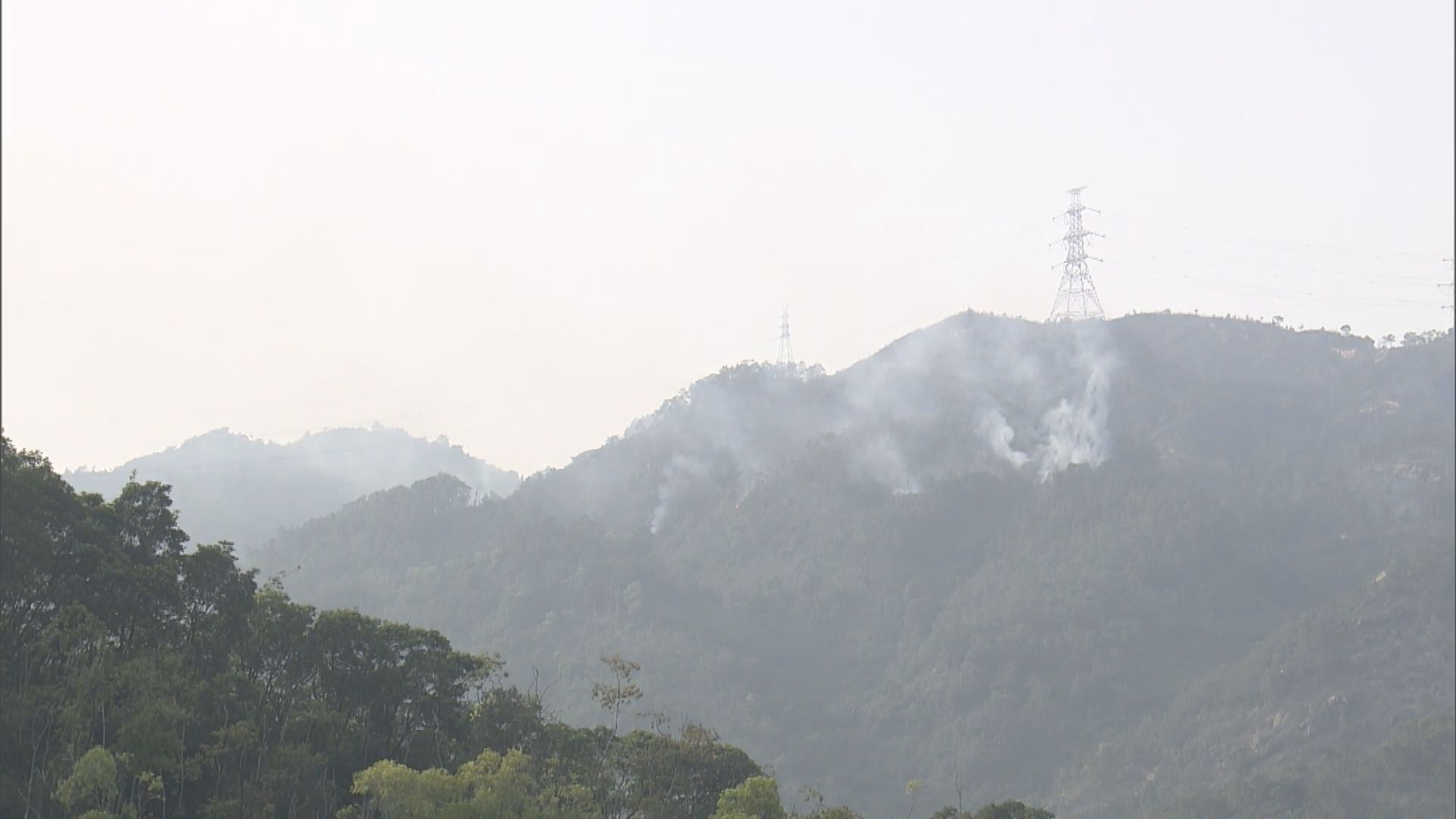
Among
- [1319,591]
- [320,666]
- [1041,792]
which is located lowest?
[1041,792]

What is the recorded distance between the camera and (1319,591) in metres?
177

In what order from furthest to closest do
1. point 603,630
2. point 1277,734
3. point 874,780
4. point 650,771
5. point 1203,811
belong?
point 603,630, point 874,780, point 1277,734, point 1203,811, point 650,771

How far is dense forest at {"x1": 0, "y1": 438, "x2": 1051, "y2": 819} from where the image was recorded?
42000mm

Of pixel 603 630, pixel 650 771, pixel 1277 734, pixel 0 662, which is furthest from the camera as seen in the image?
pixel 603 630

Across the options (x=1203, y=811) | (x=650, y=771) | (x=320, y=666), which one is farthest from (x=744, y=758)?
(x=1203, y=811)

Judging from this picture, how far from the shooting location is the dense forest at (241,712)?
138 ft

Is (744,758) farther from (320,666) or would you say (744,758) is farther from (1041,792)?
(1041,792)

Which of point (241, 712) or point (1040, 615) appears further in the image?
point (1040, 615)

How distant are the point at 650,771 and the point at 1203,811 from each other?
75.6 meters

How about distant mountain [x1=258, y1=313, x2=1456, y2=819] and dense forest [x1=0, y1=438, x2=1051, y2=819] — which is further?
distant mountain [x1=258, y1=313, x2=1456, y2=819]

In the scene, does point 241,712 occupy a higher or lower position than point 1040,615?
higher

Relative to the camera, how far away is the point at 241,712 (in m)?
47.8

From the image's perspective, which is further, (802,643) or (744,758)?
(802,643)

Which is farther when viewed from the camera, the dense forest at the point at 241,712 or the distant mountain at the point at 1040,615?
the distant mountain at the point at 1040,615
